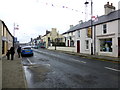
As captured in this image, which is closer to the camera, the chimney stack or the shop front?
the shop front

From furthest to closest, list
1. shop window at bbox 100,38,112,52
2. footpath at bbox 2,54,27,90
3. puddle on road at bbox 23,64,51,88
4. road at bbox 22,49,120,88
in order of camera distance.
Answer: shop window at bbox 100,38,112,52, puddle on road at bbox 23,64,51,88, road at bbox 22,49,120,88, footpath at bbox 2,54,27,90

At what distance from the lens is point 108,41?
18.5m

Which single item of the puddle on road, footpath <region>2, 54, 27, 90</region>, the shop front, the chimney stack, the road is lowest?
the puddle on road

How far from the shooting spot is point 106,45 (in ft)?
62.2

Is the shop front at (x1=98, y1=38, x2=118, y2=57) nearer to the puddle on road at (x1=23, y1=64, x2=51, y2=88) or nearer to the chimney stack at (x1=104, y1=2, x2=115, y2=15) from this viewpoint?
the chimney stack at (x1=104, y1=2, x2=115, y2=15)

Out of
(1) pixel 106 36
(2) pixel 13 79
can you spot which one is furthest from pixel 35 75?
(1) pixel 106 36

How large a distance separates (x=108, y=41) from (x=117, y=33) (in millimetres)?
2399

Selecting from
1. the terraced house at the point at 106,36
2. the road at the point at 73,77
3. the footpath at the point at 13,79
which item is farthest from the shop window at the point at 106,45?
the footpath at the point at 13,79

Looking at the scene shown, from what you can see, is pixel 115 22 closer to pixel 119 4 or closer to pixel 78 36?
pixel 119 4

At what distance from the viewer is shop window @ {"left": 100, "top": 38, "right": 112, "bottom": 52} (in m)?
18.1

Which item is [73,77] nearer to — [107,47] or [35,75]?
[35,75]

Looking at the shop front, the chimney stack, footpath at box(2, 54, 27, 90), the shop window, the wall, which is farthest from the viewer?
the chimney stack

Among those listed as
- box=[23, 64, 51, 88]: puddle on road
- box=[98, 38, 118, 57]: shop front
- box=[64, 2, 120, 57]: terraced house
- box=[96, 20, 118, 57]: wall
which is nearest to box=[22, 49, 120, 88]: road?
box=[23, 64, 51, 88]: puddle on road

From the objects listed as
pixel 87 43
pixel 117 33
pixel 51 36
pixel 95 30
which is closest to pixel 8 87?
pixel 117 33
